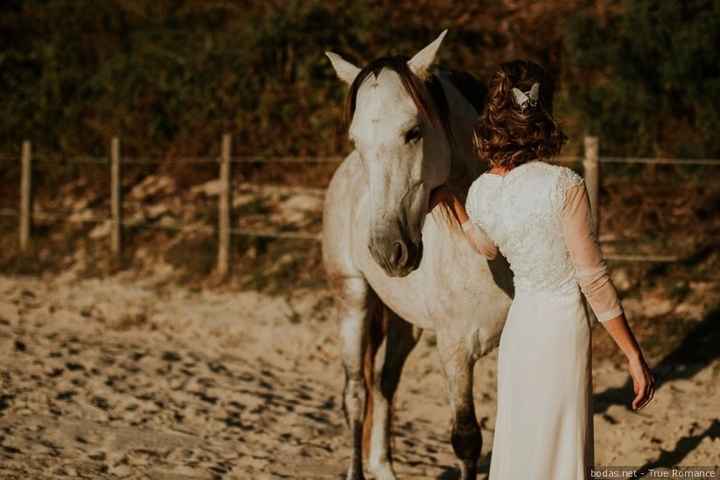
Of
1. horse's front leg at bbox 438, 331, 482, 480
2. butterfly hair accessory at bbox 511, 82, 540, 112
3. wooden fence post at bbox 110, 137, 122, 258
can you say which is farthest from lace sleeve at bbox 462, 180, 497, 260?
wooden fence post at bbox 110, 137, 122, 258

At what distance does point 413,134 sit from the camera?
138 inches

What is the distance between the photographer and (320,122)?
12008mm

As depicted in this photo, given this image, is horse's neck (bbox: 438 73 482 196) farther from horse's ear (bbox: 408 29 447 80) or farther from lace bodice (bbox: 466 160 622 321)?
lace bodice (bbox: 466 160 622 321)

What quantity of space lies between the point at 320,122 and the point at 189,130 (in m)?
2.17

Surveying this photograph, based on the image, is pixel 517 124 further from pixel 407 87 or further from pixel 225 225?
pixel 225 225

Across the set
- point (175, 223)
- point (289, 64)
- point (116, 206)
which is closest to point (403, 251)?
point (116, 206)

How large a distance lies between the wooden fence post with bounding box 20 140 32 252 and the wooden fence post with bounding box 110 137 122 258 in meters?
1.49

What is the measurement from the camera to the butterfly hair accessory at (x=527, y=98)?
2.71 m

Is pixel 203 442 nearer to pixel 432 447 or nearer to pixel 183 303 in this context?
pixel 432 447

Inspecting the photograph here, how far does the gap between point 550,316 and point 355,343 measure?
2326mm

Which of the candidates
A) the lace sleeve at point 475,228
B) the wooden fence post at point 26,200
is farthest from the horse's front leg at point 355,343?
the wooden fence post at point 26,200

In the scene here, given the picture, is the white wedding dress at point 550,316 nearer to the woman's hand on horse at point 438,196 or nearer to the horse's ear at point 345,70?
the woman's hand on horse at point 438,196

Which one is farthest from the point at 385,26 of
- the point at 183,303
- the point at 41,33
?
the point at 41,33

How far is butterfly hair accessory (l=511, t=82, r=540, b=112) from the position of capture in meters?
2.71
